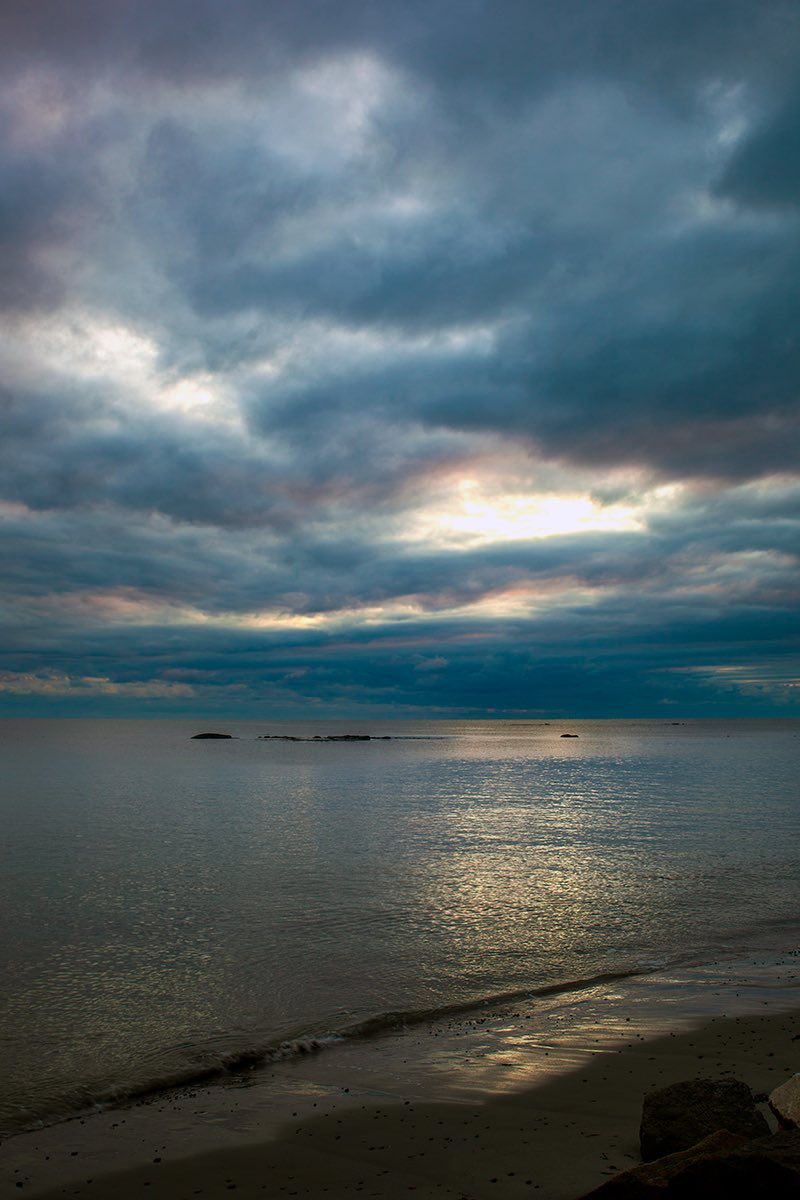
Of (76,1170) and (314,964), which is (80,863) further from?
(76,1170)

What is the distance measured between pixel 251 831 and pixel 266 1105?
96.5 feet

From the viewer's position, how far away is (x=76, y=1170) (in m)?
8.60

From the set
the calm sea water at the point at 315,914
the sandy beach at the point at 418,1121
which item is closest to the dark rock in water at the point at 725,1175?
the sandy beach at the point at 418,1121

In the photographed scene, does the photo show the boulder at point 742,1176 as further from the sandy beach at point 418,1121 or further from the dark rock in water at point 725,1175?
the sandy beach at point 418,1121

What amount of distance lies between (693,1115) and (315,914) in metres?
15.0

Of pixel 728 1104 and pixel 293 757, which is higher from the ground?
pixel 728 1104

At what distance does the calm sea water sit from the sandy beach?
1.37m

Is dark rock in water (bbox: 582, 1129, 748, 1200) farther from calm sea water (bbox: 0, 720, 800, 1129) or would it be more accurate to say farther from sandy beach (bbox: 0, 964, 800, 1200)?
calm sea water (bbox: 0, 720, 800, 1129)

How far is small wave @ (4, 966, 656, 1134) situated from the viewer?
34.1ft

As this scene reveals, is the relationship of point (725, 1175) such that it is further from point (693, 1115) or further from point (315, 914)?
point (315, 914)

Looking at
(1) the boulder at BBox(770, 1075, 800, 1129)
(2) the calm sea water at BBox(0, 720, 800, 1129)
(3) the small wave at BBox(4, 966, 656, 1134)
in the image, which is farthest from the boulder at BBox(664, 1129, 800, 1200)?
(2) the calm sea water at BBox(0, 720, 800, 1129)

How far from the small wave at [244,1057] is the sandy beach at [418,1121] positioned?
1.29 feet

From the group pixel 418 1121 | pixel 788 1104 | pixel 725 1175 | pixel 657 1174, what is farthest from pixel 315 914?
pixel 725 1175

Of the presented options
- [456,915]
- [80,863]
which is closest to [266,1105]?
[456,915]
